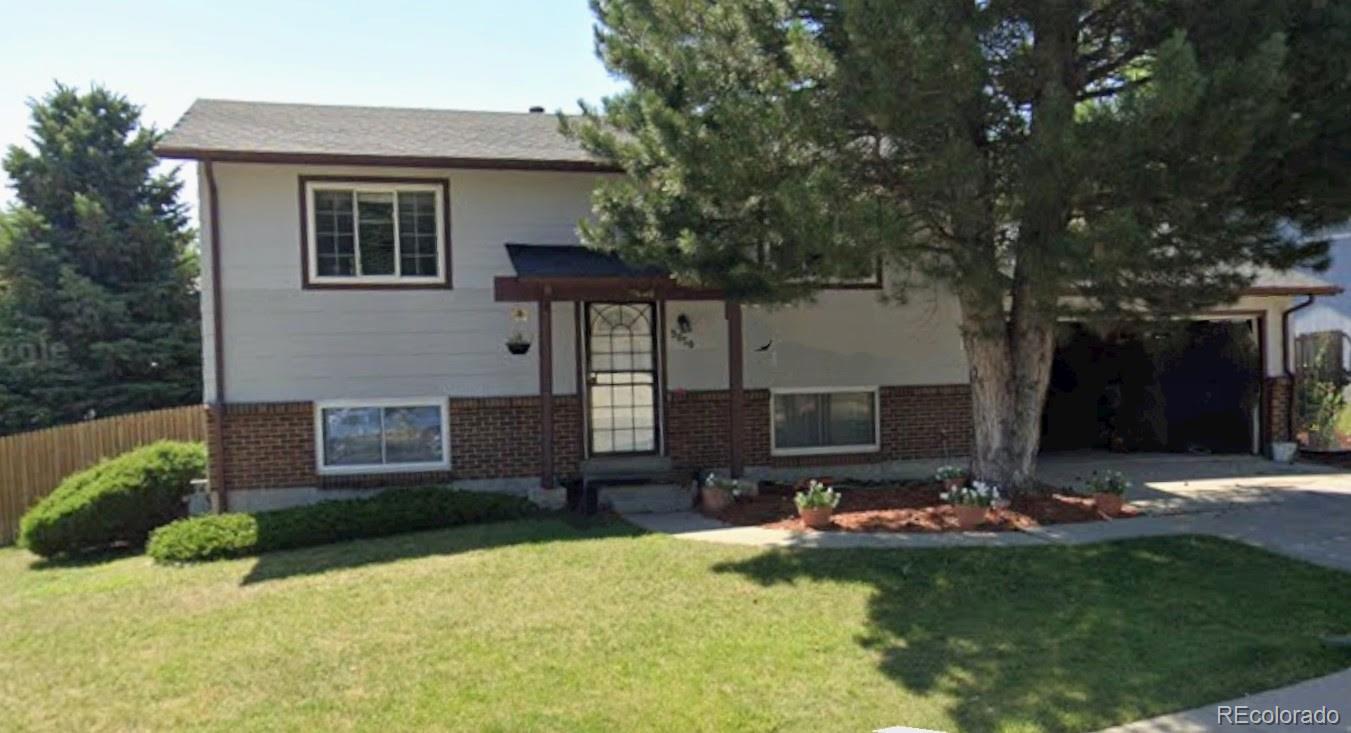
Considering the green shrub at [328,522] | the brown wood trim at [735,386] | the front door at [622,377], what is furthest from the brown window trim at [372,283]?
the brown wood trim at [735,386]

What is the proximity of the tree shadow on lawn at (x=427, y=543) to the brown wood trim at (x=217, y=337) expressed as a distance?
207 centimetres

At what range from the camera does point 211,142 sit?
10.5 metres

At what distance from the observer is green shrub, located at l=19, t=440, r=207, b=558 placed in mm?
10516

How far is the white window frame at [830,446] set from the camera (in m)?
12.5

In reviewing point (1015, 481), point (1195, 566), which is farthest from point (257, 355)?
point (1195, 566)

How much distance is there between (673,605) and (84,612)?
4.76 metres

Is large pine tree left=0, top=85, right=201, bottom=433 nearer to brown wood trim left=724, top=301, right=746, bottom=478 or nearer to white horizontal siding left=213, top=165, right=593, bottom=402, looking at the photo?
white horizontal siding left=213, top=165, right=593, bottom=402

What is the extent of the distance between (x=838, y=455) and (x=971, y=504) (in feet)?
12.9

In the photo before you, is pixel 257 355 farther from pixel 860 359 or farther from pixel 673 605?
pixel 860 359

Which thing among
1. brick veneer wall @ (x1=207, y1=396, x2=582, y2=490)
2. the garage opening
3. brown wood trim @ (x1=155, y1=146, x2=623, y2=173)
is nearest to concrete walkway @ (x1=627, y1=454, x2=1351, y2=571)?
the garage opening

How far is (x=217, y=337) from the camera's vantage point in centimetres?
1061

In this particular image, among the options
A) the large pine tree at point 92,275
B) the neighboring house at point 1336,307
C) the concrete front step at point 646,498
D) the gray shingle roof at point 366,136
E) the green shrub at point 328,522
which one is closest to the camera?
the green shrub at point 328,522

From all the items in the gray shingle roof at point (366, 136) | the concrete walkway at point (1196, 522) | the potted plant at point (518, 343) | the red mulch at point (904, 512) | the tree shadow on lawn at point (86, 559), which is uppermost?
the gray shingle roof at point (366, 136)

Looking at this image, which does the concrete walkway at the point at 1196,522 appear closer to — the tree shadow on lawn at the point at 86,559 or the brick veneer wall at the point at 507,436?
the brick veneer wall at the point at 507,436
